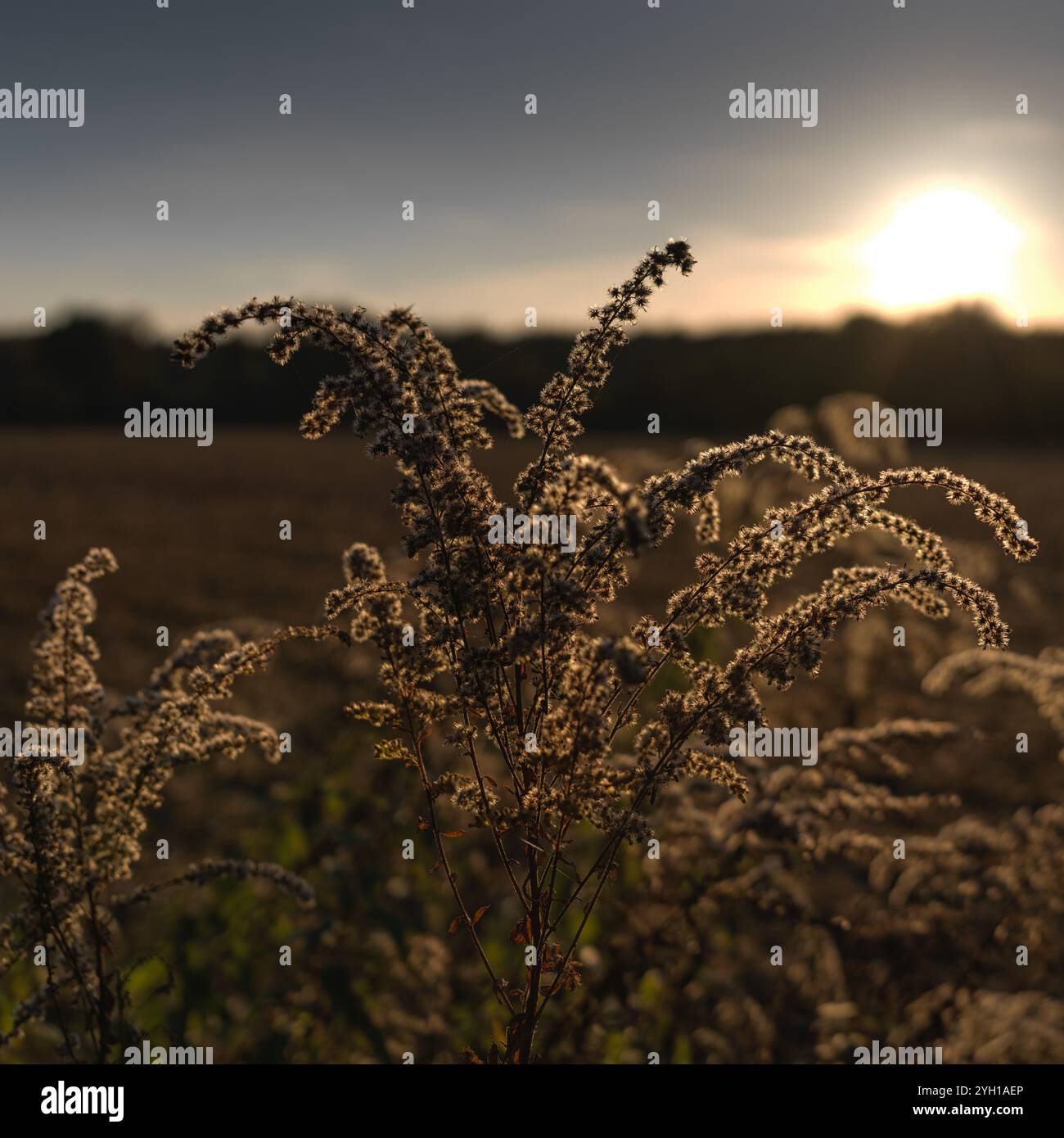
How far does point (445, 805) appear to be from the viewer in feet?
21.8

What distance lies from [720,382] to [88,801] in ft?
206

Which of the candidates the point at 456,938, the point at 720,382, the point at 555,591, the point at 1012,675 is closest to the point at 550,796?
the point at 555,591

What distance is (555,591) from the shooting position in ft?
8.34

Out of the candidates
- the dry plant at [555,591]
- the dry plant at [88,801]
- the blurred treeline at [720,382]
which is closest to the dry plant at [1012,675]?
the dry plant at [555,591]

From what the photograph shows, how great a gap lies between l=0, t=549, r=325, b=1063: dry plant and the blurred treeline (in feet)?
164

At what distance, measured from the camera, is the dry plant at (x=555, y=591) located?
258cm

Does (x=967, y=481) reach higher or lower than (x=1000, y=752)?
higher

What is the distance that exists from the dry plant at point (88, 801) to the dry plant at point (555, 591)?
0.68m

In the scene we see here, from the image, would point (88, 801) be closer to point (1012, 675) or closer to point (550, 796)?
point (550, 796)

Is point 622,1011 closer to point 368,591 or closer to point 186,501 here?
point 368,591

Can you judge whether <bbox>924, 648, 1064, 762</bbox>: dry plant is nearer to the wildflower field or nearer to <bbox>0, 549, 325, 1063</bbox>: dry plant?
the wildflower field

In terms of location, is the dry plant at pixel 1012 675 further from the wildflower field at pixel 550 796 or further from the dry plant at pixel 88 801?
the dry plant at pixel 88 801

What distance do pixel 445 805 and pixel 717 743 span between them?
425 cm
